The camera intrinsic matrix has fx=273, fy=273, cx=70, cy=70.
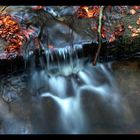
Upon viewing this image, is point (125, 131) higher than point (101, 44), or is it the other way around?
point (101, 44)

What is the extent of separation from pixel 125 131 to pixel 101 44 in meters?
1.93

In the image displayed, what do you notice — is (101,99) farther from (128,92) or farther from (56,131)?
(56,131)

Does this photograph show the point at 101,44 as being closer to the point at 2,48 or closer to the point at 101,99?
the point at 101,99

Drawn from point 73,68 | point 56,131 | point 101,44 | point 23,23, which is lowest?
point 56,131

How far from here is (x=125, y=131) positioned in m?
3.96

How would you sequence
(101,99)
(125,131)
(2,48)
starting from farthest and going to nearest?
1. (2,48)
2. (101,99)
3. (125,131)

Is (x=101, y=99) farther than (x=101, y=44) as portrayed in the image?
No

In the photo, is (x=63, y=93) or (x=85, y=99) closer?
(x=85, y=99)

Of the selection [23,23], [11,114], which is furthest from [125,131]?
[23,23]

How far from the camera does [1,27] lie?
16.9ft

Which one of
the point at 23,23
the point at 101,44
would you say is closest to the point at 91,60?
the point at 101,44

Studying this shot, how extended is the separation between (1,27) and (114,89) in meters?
2.40

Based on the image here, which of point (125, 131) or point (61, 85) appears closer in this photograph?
point (125, 131)

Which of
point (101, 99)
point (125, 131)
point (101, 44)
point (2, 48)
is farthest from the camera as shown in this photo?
point (101, 44)
